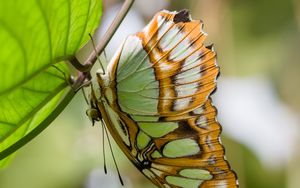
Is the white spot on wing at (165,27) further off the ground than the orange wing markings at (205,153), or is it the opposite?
the white spot on wing at (165,27)

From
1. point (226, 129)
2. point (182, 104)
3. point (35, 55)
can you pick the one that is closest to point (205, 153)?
point (182, 104)

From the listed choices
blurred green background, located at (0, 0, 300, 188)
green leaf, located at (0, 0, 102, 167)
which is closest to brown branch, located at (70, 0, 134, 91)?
green leaf, located at (0, 0, 102, 167)

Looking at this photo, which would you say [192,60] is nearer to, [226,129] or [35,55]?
[35,55]

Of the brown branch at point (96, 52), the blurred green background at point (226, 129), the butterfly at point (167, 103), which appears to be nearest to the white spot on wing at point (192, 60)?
the butterfly at point (167, 103)

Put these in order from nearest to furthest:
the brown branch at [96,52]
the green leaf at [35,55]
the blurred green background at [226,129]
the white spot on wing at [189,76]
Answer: the green leaf at [35,55] → the brown branch at [96,52] → the white spot on wing at [189,76] → the blurred green background at [226,129]

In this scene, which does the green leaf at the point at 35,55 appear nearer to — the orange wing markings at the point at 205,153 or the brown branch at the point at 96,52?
the brown branch at the point at 96,52

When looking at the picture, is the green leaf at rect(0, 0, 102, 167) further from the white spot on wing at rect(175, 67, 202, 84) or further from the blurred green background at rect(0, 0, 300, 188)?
the blurred green background at rect(0, 0, 300, 188)

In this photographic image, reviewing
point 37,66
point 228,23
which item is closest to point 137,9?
point 228,23
